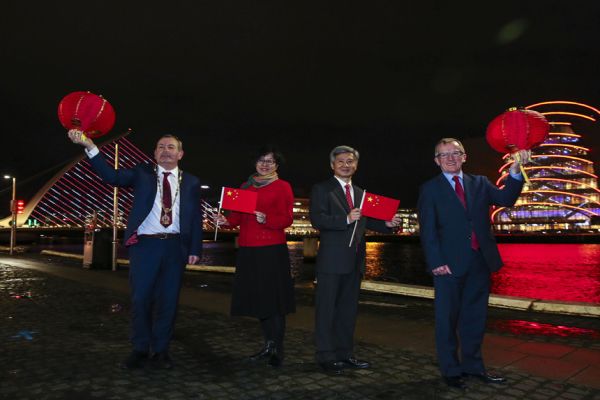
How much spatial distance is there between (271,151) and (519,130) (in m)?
2.32

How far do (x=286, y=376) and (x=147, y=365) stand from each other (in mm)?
1350

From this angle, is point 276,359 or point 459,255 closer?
point 459,255

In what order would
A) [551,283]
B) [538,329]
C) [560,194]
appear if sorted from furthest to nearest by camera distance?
1. [560,194]
2. [551,283]
3. [538,329]

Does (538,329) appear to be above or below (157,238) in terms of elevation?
below

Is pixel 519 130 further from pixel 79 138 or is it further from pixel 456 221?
pixel 79 138

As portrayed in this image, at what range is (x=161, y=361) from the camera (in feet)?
15.1

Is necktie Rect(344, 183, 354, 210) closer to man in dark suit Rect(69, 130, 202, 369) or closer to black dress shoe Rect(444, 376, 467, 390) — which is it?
man in dark suit Rect(69, 130, 202, 369)

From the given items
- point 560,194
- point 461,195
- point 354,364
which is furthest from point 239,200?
point 560,194

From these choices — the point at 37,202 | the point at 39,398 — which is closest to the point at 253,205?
the point at 39,398

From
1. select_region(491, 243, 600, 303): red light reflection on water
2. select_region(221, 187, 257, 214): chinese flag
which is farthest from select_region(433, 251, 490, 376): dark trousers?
select_region(491, 243, 600, 303): red light reflection on water

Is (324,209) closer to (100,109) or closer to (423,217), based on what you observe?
(423,217)

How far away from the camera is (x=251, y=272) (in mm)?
4836

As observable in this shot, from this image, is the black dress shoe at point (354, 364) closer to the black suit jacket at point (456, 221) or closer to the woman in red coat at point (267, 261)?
the woman in red coat at point (267, 261)

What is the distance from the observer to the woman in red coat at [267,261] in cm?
476
